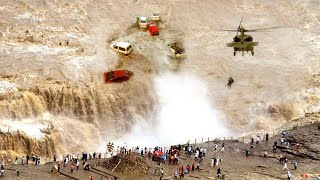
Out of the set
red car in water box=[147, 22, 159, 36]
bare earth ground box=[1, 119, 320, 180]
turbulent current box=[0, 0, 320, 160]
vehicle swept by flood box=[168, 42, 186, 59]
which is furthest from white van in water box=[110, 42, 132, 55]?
bare earth ground box=[1, 119, 320, 180]

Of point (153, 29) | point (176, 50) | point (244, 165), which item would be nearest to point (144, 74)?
point (176, 50)

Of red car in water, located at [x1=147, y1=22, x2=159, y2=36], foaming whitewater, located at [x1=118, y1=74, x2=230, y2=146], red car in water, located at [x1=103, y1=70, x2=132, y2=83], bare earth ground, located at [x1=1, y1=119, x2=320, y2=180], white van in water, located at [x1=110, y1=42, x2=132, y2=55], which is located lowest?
bare earth ground, located at [x1=1, y1=119, x2=320, y2=180]

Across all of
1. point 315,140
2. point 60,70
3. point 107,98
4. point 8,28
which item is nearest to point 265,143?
point 315,140

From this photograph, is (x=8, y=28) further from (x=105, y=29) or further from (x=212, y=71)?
(x=212, y=71)

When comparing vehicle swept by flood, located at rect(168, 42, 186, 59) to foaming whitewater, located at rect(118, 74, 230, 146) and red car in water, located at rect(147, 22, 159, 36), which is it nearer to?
red car in water, located at rect(147, 22, 159, 36)

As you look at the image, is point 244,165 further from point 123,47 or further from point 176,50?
point 123,47

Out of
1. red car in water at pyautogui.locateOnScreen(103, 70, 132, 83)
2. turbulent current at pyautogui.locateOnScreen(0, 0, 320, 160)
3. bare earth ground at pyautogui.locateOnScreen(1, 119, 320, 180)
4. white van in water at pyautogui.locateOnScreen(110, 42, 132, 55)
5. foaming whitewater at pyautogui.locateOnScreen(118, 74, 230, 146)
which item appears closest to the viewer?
bare earth ground at pyautogui.locateOnScreen(1, 119, 320, 180)

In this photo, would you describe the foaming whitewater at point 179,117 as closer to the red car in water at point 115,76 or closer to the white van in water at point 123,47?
the red car in water at point 115,76
